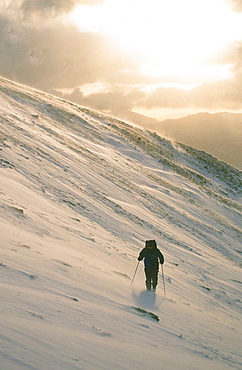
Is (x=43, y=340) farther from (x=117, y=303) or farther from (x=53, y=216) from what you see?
(x=53, y=216)

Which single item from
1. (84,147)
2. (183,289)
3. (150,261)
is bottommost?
(183,289)

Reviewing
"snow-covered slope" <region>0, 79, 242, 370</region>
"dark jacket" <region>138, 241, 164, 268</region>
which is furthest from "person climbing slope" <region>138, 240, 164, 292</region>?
"snow-covered slope" <region>0, 79, 242, 370</region>

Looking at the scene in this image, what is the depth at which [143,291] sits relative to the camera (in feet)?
35.5

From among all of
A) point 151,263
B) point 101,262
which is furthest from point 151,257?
point 101,262

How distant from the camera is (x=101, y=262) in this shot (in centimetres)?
1219

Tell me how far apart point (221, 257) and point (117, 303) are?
15976 millimetres

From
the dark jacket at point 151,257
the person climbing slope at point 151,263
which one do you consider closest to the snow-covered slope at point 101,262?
the person climbing slope at point 151,263

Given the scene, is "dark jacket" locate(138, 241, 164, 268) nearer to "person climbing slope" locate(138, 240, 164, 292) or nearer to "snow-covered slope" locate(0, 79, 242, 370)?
"person climbing slope" locate(138, 240, 164, 292)

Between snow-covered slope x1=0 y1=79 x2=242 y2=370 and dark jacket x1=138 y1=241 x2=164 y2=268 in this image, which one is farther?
A: dark jacket x1=138 y1=241 x2=164 y2=268

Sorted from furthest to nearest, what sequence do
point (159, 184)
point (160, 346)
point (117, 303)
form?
point (159, 184), point (117, 303), point (160, 346)

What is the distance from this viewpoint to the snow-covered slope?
617 cm

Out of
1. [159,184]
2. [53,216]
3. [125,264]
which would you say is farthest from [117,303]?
[159,184]

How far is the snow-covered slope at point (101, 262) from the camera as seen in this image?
6.17 meters

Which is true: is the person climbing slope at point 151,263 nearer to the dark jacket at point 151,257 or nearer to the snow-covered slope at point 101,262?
the dark jacket at point 151,257
